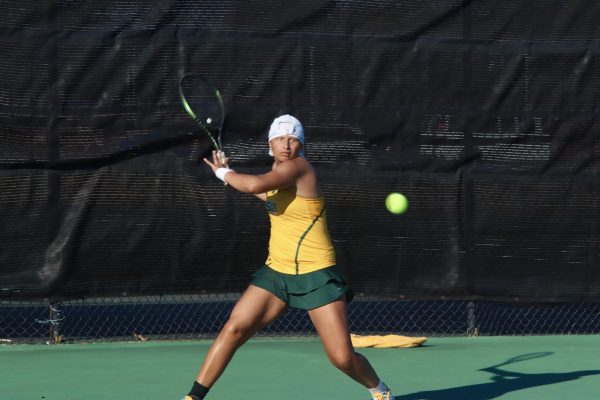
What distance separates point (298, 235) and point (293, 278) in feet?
0.69

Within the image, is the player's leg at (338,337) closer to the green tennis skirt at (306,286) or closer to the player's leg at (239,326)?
the green tennis skirt at (306,286)

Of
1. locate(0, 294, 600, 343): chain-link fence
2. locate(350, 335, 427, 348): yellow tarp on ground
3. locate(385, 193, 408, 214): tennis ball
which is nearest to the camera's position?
locate(350, 335, 427, 348): yellow tarp on ground

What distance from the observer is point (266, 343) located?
8.88 meters

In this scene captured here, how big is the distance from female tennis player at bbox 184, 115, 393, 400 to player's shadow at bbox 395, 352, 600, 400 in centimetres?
90

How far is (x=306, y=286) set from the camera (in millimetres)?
5844

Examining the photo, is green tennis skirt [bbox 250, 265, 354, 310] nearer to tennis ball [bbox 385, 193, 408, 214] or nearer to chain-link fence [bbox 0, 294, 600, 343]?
tennis ball [bbox 385, 193, 408, 214]

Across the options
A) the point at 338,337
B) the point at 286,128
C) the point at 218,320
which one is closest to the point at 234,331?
the point at 338,337

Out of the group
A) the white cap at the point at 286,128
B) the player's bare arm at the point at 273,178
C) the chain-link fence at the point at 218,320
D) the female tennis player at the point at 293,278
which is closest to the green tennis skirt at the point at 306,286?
the female tennis player at the point at 293,278

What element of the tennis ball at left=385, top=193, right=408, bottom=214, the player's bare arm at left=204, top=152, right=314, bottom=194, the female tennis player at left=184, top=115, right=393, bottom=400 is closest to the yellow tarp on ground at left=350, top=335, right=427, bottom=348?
the tennis ball at left=385, top=193, right=408, bottom=214

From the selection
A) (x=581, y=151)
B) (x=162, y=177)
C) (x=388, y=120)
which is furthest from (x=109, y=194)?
(x=581, y=151)

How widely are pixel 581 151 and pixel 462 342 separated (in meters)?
1.76

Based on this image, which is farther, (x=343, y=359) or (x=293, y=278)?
(x=293, y=278)

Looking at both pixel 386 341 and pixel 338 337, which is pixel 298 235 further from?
pixel 386 341

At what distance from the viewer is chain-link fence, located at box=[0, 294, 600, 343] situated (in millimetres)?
9234
